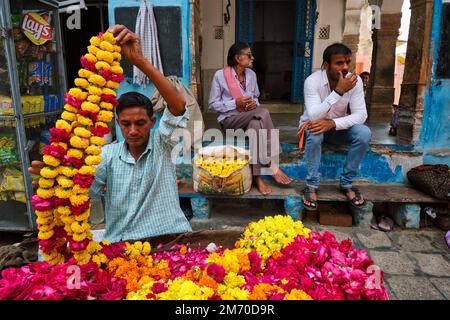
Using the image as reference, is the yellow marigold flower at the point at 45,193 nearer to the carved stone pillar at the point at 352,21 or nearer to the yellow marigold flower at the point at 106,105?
the yellow marigold flower at the point at 106,105

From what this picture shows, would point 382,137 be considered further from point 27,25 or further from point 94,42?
point 27,25

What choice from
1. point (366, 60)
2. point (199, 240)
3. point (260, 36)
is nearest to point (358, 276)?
point (199, 240)

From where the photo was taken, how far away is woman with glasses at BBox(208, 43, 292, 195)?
173 inches

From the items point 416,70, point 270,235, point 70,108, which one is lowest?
point 270,235

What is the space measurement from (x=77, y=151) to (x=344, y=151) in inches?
146

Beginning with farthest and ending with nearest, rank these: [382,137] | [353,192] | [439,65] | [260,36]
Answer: [260,36] < [382,137] < [439,65] < [353,192]

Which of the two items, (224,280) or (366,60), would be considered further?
(366,60)

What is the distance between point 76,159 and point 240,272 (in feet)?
3.08

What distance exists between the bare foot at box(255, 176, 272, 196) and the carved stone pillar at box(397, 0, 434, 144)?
1.98 meters

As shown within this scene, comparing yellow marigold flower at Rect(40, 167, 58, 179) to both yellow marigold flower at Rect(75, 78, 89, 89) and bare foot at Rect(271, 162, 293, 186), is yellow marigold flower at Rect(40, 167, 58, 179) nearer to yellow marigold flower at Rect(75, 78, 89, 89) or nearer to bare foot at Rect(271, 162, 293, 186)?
yellow marigold flower at Rect(75, 78, 89, 89)

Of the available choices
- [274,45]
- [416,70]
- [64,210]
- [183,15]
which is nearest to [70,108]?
[64,210]

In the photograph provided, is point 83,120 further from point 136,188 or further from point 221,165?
point 221,165

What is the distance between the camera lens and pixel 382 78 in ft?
25.1

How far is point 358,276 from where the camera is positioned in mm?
1540
